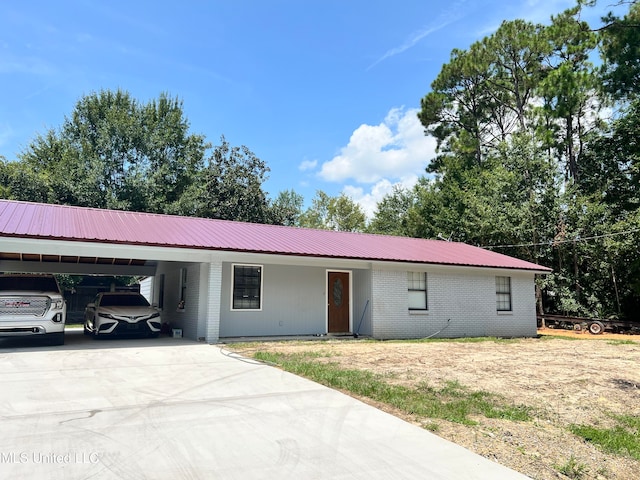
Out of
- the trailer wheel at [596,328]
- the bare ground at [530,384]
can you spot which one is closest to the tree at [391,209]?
the trailer wheel at [596,328]

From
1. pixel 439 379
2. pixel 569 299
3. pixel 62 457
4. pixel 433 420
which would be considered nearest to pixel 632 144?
pixel 569 299

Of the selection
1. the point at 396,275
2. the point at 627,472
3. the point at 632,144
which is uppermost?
the point at 632,144

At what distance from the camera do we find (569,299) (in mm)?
23906

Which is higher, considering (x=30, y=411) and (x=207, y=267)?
(x=207, y=267)

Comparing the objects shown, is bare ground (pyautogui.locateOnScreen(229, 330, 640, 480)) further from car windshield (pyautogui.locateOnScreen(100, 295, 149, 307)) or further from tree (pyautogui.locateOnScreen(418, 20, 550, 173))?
tree (pyautogui.locateOnScreen(418, 20, 550, 173))

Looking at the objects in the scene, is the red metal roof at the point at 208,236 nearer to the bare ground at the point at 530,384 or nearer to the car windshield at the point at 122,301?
the car windshield at the point at 122,301

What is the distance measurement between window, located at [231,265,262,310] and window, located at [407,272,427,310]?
5.34 m

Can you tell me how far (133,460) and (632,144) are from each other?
2875cm

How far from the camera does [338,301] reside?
52.7 feet

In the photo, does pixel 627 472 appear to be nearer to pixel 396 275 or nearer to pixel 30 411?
pixel 30 411

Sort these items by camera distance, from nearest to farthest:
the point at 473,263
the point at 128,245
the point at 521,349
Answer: the point at 128,245 < the point at 521,349 < the point at 473,263

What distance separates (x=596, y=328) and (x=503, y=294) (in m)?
6.14

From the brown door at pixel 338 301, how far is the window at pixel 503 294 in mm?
6397

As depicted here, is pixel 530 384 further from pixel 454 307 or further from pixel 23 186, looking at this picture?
pixel 23 186
